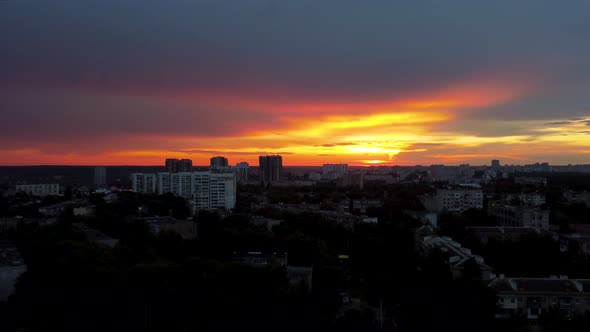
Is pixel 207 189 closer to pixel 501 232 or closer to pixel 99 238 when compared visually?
pixel 99 238

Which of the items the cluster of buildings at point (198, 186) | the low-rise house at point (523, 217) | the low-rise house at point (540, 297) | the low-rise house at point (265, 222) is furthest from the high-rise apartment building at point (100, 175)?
the low-rise house at point (540, 297)

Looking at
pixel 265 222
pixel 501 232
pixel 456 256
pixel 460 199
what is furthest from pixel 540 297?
pixel 460 199

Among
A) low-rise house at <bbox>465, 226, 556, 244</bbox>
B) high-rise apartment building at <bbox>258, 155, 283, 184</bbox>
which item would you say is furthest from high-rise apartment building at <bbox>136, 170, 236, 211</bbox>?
high-rise apartment building at <bbox>258, 155, 283, 184</bbox>

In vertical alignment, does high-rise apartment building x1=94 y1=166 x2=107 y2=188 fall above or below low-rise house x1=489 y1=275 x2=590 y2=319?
above

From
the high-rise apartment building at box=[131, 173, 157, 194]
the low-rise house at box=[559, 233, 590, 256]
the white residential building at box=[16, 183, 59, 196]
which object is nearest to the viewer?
the low-rise house at box=[559, 233, 590, 256]

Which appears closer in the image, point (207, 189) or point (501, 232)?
point (501, 232)

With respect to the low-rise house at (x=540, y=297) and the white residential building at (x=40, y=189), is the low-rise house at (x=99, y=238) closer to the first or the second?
the low-rise house at (x=540, y=297)

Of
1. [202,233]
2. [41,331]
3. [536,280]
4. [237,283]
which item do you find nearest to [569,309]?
[536,280]

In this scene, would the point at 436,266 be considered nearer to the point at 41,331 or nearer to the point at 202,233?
the point at 41,331

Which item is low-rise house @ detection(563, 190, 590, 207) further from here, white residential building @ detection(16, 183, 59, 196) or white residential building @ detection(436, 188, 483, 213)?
white residential building @ detection(16, 183, 59, 196)
